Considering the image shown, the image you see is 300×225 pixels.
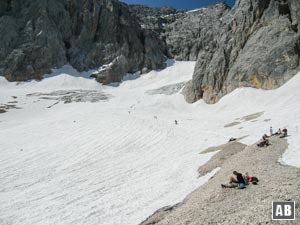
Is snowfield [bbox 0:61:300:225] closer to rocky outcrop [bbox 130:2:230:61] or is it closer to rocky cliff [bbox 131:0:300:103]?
rocky cliff [bbox 131:0:300:103]

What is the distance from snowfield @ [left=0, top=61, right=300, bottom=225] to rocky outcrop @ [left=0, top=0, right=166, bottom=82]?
4380cm

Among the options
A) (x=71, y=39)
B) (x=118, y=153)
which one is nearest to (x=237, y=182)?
(x=118, y=153)

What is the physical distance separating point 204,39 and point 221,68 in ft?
249

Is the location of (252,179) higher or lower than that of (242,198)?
higher

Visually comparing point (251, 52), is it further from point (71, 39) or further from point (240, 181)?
point (71, 39)

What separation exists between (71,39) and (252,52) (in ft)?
280

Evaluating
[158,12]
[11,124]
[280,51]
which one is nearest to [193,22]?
[158,12]

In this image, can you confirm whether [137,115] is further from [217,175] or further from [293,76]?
[217,175]

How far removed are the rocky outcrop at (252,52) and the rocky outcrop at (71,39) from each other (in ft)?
181

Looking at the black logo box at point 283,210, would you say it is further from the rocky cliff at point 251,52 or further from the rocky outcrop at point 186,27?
the rocky outcrop at point 186,27

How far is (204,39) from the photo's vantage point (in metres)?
142

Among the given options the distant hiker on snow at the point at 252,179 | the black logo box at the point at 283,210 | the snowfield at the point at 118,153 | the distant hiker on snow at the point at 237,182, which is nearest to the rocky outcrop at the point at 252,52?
the snowfield at the point at 118,153

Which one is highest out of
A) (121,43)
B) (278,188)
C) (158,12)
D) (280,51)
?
(158,12)

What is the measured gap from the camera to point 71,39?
5025 inches
